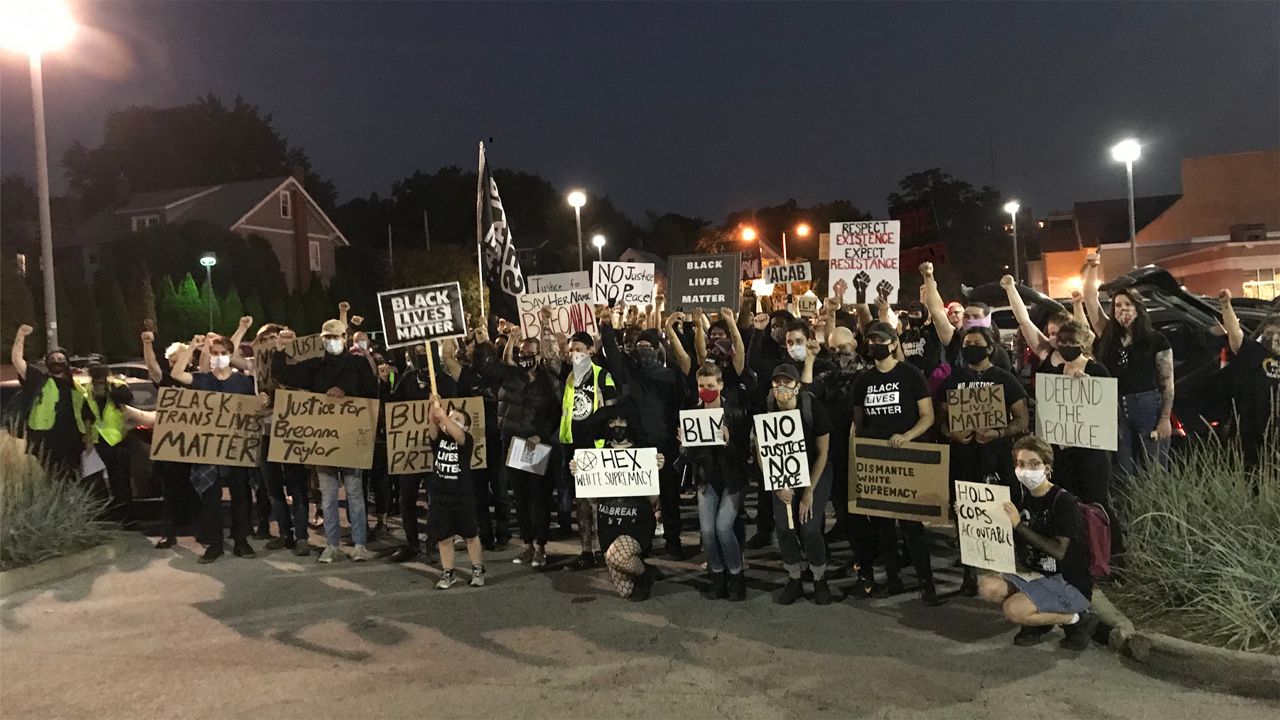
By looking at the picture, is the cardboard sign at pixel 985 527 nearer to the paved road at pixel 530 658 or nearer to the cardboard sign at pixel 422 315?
the paved road at pixel 530 658

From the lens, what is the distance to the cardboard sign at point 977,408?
7.41 meters

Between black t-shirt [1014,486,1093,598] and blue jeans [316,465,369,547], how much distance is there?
6.00 meters

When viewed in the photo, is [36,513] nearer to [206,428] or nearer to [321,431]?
[206,428]

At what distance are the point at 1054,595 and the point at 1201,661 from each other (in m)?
0.89

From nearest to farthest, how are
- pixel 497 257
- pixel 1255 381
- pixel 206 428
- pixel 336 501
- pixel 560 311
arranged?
pixel 1255 381, pixel 336 501, pixel 206 428, pixel 560 311, pixel 497 257

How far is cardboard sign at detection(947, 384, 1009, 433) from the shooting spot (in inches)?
292

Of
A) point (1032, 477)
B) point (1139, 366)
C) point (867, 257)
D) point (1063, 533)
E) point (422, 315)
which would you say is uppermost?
point (867, 257)

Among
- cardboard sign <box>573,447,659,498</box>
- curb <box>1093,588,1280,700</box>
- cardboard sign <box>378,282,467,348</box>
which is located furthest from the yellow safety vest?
curb <box>1093,588,1280,700</box>

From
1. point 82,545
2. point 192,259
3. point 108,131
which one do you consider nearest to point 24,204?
point 108,131

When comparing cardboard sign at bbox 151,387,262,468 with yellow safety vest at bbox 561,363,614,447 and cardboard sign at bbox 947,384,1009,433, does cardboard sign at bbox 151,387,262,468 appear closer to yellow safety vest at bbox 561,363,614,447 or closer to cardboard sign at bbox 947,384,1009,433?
yellow safety vest at bbox 561,363,614,447

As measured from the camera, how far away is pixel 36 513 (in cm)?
951

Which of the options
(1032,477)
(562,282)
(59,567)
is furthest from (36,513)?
(1032,477)

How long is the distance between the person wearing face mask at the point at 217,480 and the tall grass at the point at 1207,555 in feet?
25.8

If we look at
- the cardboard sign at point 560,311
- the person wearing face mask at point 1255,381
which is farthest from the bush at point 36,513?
the person wearing face mask at point 1255,381
